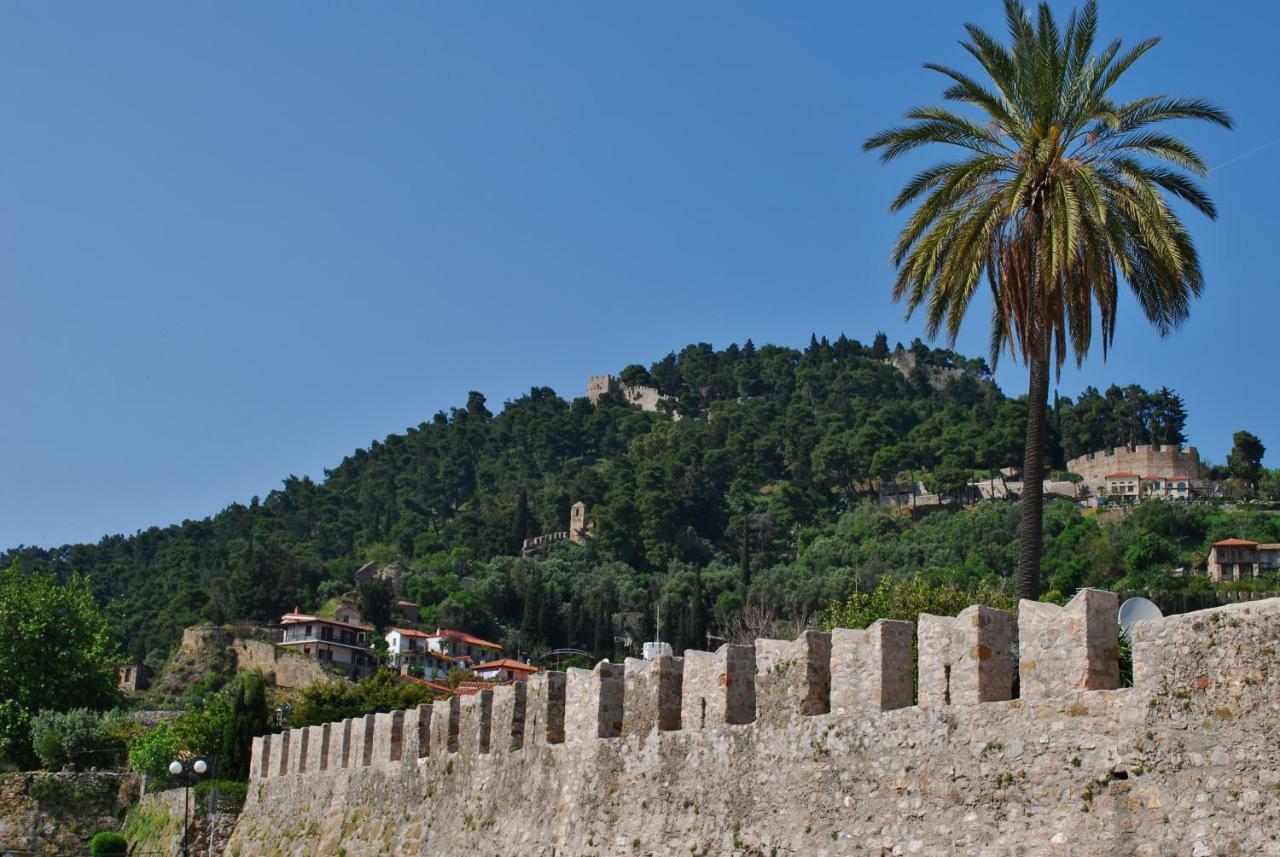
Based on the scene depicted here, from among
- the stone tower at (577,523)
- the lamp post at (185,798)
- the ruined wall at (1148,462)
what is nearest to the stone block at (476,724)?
the lamp post at (185,798)

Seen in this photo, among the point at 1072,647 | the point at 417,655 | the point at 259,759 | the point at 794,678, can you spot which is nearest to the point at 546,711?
the point at 794,678

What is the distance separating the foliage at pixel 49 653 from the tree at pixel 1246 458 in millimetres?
160827

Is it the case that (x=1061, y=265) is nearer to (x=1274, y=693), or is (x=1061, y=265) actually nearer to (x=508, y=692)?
(x=508, y=692)

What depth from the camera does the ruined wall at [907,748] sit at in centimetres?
999

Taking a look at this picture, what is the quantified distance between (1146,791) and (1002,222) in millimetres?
14991

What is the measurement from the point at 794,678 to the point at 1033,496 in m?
12.5

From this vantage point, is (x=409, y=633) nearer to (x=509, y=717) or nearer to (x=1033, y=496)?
(x=1033, y=496)

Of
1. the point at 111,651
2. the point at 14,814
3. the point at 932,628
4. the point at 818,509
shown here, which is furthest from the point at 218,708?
the point at 818,509

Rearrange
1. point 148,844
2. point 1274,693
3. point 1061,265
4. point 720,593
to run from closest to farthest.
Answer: point 1274,693
point 1061,265
point 148,844
point 720,593

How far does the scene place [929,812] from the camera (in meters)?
12.1

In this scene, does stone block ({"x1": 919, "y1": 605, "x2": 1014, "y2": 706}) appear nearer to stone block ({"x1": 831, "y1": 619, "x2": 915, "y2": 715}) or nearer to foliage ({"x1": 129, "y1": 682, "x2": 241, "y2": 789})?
stone block ({"x1": 831, "y1": 619, "x2": 915, "y2": 715})

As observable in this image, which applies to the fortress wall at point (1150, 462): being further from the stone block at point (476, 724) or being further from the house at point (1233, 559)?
the stone block at point (476, 724)

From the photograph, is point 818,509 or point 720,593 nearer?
point 720,593

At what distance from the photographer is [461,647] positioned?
137500 millimetres
